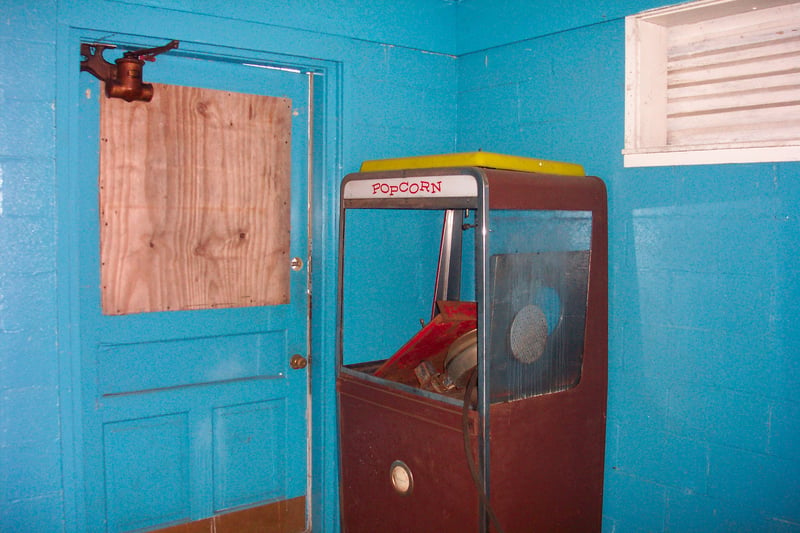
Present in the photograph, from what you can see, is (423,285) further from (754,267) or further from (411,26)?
(754,267)

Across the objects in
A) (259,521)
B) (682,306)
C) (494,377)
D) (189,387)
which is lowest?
(259,521)

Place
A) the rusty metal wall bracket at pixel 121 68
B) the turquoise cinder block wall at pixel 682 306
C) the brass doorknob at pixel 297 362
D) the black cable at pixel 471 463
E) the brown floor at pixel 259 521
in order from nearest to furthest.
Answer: the black cable at pixel 471 463, the turquoise cinder block wall at pixel 682 306, the rusty metal wall bracket at pixel 121 68, the brown floor at pixel 259 521, the brass doorknob at pixel 297 362

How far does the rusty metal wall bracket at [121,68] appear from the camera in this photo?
258 cm

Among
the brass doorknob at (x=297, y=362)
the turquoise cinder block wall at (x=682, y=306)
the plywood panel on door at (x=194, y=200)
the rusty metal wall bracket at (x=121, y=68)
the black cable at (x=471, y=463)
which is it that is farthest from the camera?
the brass doorknob at (x=297, y=362)

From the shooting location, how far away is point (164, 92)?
277 cm

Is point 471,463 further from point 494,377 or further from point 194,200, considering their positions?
point 194,200

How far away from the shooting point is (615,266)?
277cm

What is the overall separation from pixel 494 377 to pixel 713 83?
148 cm

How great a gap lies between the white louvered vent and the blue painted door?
1.50m

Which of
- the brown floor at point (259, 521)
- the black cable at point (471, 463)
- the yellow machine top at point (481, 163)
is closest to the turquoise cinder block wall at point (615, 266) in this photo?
the brown floor at point (259, 521)

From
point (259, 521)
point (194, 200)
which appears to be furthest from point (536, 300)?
point (259, 521)

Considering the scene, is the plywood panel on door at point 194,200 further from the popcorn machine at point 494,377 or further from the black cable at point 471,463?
the black cable at point 471,463

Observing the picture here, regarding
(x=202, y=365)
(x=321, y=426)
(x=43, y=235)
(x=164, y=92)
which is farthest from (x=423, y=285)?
(x=43, y=235)

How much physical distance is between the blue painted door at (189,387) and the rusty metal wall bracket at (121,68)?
0.06m
